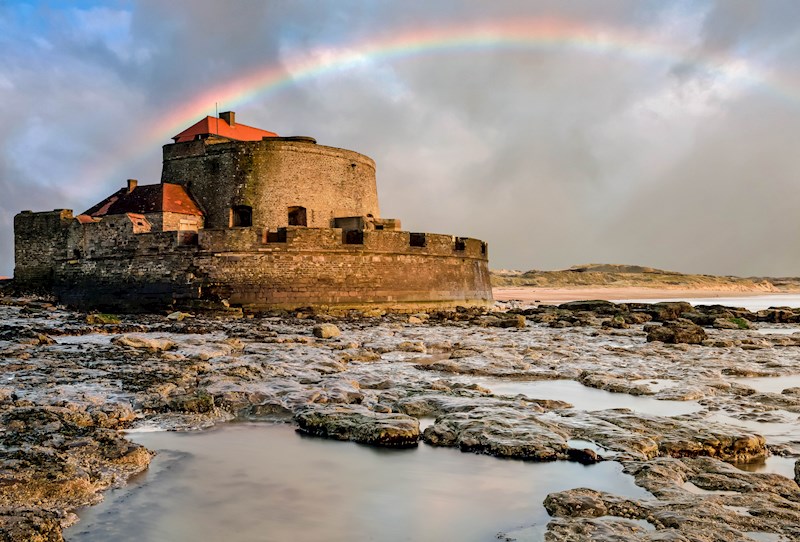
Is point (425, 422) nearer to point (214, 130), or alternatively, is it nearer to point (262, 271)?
point (262, 271)

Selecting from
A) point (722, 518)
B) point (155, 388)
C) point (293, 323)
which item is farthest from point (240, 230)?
point (722, 518)

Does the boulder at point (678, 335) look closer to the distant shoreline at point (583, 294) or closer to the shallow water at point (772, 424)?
the shallow water at point (772, 424)

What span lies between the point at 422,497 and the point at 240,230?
1518cm

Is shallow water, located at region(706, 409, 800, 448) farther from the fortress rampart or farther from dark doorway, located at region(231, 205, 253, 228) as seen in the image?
dark doorway, located at region(231, 205, 253, 228)

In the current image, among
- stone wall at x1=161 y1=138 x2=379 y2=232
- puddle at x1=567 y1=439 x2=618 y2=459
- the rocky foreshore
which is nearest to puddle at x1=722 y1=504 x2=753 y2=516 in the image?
the rocky foreshore

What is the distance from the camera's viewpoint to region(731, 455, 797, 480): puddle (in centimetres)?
350

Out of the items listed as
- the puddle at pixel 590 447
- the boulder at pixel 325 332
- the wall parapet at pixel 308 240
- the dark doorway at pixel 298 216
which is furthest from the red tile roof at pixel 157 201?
the puddle at pixel 590 447

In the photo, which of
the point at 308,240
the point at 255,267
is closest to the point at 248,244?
the point at 255,267

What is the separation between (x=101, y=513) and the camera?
2838 millimetres

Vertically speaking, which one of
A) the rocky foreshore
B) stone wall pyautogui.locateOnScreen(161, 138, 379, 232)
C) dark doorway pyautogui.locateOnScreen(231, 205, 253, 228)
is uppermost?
stone wall pyautogui.locateOnScreen(161, 138, 379, 232)

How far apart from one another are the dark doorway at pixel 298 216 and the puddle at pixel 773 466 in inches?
771

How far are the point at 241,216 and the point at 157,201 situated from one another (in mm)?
2832

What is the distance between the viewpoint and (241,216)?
2241 cm

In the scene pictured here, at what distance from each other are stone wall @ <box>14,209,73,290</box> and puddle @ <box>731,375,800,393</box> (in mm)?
24936
